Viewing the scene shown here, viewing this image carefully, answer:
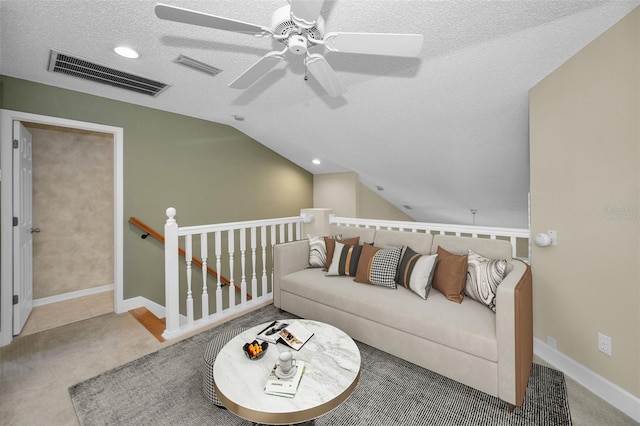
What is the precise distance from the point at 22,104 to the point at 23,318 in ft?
6.98

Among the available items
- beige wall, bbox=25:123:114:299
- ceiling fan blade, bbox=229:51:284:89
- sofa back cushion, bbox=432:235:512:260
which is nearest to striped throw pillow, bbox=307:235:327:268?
sofa back cushion, bbox=432:235:512:260

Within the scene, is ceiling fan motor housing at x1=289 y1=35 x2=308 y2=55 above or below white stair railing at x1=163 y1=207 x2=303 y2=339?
above

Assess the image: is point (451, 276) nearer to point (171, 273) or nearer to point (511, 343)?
point (511, 343)

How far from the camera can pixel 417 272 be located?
2.24 m

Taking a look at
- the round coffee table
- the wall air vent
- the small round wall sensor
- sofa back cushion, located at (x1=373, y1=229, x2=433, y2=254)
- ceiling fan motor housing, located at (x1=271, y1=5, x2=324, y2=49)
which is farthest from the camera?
sofa back cushion, located at (x1=373, y1=229, x2=433, y2=254)

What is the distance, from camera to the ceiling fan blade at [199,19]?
1.20m

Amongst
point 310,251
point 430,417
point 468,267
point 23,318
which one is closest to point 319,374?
point 430,417

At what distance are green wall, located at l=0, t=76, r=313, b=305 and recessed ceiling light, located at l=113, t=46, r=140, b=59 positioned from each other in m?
1.25

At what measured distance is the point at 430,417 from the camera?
62.6 inches

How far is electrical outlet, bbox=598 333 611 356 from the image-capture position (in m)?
1.73

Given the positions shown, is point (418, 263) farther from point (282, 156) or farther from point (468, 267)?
point (282, 156)

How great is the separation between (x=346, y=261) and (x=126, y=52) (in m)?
2.57

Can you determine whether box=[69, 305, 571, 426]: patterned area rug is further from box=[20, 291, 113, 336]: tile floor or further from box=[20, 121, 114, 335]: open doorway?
box=[20, 121, 114, 335]: open doorway

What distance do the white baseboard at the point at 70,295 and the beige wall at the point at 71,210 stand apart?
1.8 inches
